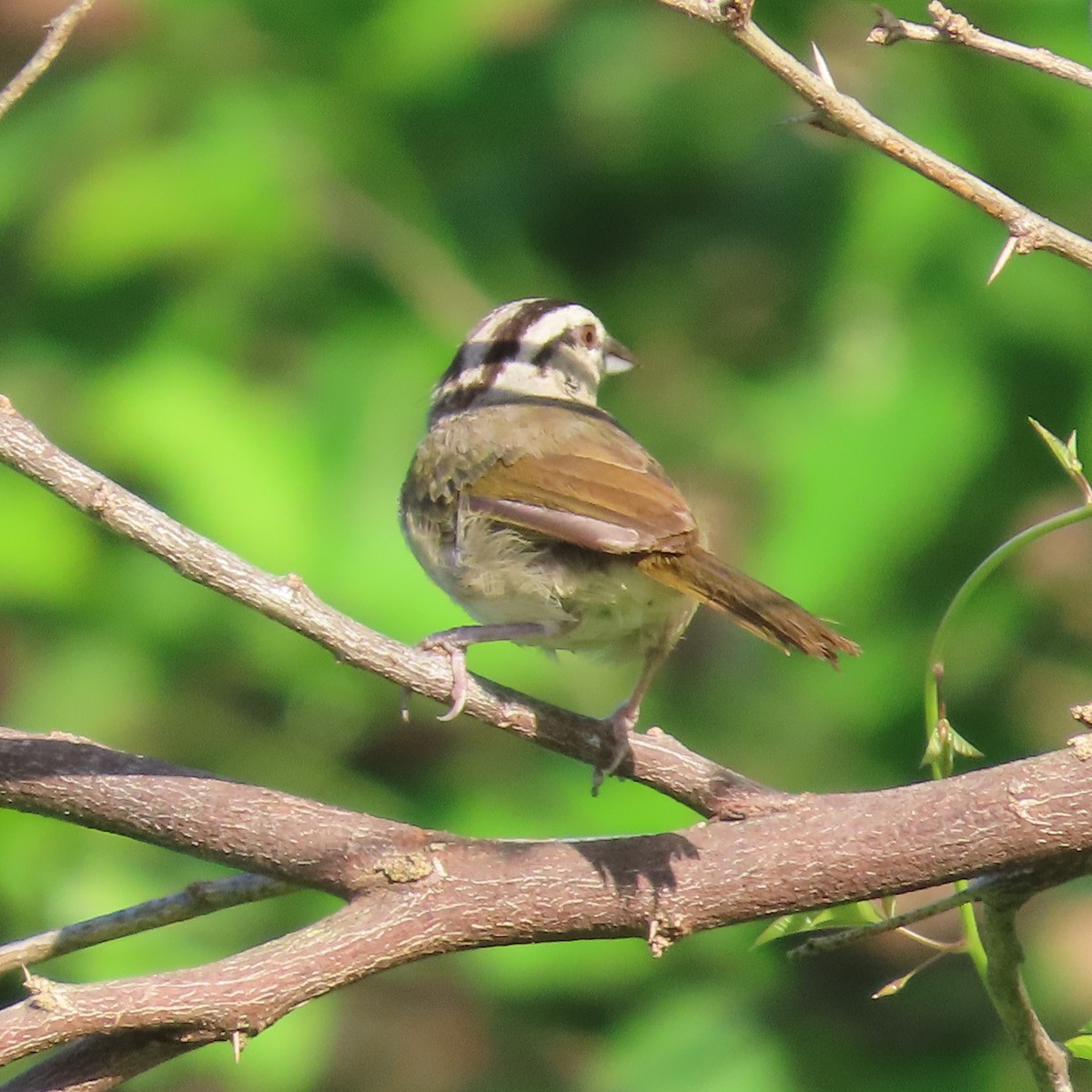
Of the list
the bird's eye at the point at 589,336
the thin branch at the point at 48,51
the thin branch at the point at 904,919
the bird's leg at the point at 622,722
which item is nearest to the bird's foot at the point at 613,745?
the bird's leg at the point at 622,722

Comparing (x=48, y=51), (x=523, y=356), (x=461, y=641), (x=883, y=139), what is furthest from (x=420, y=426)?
(x=883, y=139)

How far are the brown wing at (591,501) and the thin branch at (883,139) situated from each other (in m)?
1.01

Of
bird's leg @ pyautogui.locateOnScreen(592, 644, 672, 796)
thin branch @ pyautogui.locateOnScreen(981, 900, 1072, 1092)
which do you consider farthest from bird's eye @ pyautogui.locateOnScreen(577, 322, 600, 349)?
thin branch @ pyautogui.locateOnScreen(981, 900, 1072, 1092)

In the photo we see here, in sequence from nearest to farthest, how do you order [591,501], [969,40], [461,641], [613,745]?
1. [969,40]
2. [613,745]
3. [461,641]
4. [591,501]

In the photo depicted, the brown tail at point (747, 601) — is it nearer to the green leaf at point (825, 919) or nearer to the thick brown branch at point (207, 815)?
the green leaf at point (825, 919)

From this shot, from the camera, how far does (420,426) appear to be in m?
4.24

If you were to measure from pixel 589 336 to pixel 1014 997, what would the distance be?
2404 millimetres

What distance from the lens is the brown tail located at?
2.71 meters

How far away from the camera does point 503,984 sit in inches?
171

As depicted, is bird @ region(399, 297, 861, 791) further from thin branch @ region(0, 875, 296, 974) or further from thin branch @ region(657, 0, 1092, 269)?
thin branch @ region(657, 0, 1092, 269)

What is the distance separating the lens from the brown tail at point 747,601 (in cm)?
271

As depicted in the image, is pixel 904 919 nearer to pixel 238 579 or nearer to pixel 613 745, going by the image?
pixel 613 745

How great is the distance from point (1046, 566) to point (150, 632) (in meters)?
2.19

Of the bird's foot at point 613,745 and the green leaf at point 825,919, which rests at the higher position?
the bird's foot at point 613,745
